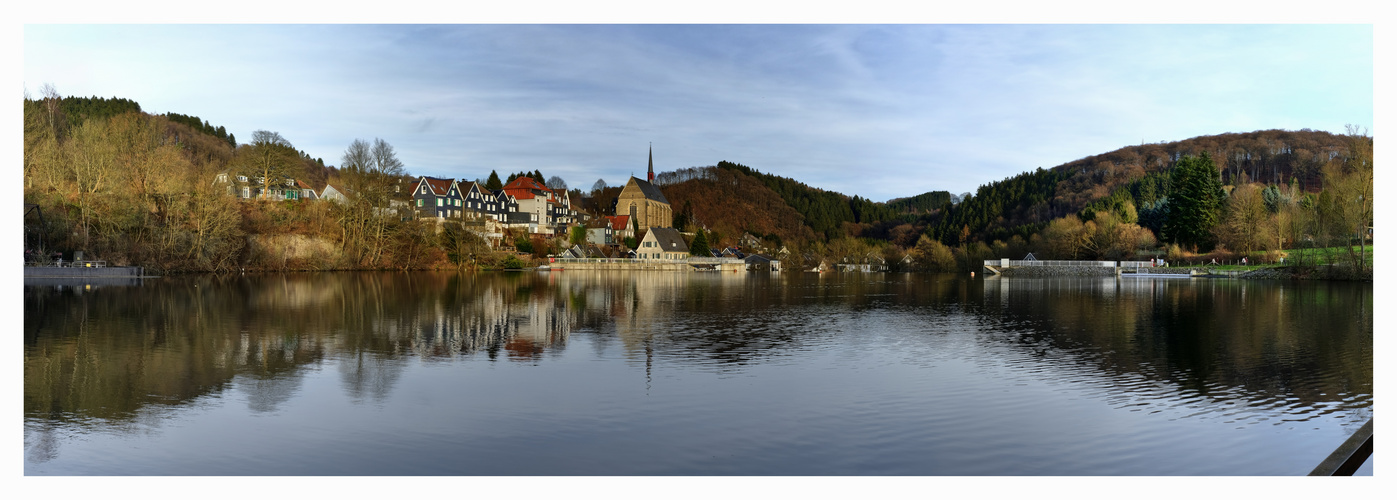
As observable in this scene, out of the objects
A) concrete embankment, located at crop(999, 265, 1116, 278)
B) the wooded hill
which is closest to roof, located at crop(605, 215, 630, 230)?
the wooded hill

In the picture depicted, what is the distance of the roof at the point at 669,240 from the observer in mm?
86500

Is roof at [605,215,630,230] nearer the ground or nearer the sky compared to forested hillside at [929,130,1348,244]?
nearer the ground

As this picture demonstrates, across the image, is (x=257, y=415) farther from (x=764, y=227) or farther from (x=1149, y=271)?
(x=764, y=227)

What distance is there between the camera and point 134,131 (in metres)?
36.2

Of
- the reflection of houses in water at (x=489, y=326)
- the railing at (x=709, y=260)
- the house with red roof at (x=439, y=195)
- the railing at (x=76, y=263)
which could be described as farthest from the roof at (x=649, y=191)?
the reflection of houses in water at (x=489, y=326)

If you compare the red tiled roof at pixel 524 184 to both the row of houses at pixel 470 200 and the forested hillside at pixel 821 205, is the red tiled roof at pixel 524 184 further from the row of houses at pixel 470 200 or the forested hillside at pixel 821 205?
the forested hillside at pixel 821 205

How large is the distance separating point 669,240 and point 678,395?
79.7 meters

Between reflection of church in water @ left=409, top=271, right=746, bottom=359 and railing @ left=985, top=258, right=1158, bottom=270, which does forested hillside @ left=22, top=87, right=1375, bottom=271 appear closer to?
railing @ left=985, top=258, right=1158, bottom=270

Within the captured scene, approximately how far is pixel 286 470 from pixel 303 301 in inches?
698

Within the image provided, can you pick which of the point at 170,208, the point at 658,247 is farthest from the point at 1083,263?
the point at 170,208

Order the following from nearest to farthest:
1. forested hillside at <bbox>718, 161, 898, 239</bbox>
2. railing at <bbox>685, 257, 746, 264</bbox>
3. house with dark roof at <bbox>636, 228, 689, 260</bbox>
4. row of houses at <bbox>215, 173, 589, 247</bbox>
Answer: row of houses at <bbox>215, 173, 589, 247</bbox> < railing at <bbox>685, 257, 746, 264</bbox> < house with dark roof at <bbox>636, 228, 689, 260</bbox> < forested hillside at <bbox>718, 161, 898, 239</bbox>

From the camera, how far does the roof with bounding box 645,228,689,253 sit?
8650 centimetres

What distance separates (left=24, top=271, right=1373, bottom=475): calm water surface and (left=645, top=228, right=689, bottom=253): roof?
69.1m

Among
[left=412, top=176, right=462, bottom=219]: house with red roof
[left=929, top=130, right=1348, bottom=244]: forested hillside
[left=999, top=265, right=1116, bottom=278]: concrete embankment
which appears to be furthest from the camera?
[left=929, top=130, right=1348, bottom=244]: forested hillside
